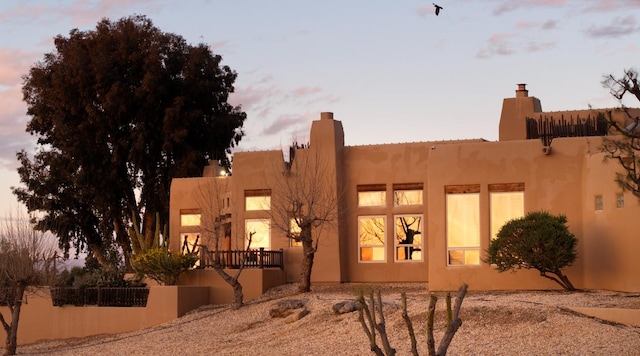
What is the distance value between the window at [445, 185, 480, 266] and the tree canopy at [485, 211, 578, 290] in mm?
2203

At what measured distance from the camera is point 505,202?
95.5 ft

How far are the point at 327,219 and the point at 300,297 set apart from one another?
3.53 meters

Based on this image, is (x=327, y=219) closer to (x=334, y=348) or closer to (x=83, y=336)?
(x=83, y=336)

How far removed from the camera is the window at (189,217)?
3703 centimetres

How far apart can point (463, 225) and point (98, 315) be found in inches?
456

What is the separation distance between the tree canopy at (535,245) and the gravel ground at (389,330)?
799 millimetres

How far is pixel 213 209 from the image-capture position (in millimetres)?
35156

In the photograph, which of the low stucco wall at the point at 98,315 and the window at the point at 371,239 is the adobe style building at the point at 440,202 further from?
the low stucco wall at the point at 98,315

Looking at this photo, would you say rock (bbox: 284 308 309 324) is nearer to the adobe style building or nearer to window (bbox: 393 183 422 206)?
the adobe style building

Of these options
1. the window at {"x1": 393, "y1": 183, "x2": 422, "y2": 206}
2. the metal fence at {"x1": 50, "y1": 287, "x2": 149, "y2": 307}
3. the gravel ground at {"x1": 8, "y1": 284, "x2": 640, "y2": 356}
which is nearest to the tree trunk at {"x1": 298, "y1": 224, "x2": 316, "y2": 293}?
the gravel ground at {"x1": 8, "y1": 284, "x2": 640, "y2": 356}

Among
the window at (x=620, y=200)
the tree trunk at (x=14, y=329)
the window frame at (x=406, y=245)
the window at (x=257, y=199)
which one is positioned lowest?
the tree trunk at (x=14, y=329)

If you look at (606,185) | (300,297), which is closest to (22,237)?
(300,297)

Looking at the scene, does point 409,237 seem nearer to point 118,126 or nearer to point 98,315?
point 98,315

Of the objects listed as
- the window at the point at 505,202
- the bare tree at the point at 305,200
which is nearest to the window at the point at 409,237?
the bare tree at the point at 305,200
